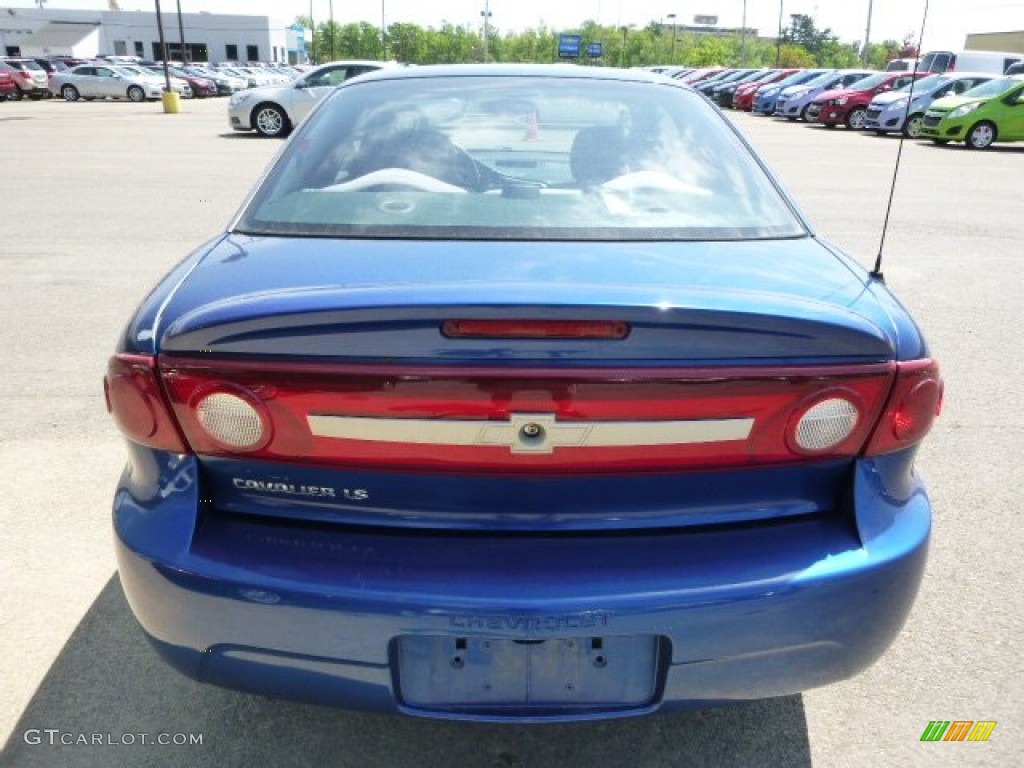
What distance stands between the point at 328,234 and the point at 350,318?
643 millimetres

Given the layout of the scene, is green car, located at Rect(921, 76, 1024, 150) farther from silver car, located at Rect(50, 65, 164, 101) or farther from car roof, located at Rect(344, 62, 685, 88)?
silver car, located at Rect(50, 65, 164, 101)

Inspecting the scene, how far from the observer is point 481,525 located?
173cm

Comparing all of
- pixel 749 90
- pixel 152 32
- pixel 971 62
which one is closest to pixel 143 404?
pixel 749 90

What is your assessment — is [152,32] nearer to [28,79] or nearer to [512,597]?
[28,79]

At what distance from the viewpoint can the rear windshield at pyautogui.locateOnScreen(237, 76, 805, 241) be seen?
2.28 m

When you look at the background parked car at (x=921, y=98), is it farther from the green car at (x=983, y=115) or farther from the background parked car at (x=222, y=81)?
the background parked car at (x=222, y=81)

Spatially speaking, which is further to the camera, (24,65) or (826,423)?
(24,65)

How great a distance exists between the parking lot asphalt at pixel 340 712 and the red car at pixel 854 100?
20.4 m

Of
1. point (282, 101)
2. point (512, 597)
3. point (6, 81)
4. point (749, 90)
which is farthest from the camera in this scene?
point (749, 90)

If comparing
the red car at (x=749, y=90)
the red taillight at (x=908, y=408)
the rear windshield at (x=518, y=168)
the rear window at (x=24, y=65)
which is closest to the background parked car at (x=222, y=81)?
the rear window at (x=24, y=65)

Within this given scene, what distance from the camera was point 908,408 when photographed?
1795 mm

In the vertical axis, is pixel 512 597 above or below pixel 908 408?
below

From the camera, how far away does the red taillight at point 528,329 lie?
1638 millimetres

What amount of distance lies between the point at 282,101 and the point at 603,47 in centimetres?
8239
